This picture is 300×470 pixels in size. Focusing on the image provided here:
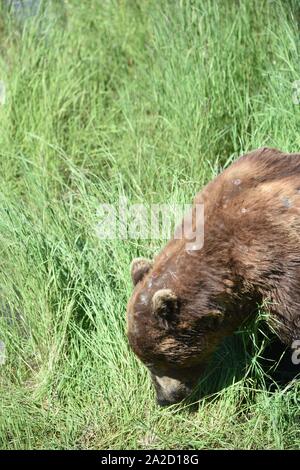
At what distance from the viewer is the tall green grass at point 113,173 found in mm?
6309

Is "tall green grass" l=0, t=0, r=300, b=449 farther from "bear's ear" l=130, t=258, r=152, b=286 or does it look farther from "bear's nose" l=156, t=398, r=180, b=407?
"bear's ear" l=130, t=258, r=152, b=286

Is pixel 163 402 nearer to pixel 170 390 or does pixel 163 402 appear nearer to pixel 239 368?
pixel 170 390

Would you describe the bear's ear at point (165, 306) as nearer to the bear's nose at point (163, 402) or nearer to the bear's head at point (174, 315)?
the bear's head at point (174, 315)

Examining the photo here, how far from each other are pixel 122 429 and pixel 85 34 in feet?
14.8

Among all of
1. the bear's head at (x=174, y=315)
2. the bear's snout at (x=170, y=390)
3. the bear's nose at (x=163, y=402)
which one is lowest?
the bear's nose at (x=163, y=402)

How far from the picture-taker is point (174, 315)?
595cm

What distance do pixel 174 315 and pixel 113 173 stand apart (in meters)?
2.41

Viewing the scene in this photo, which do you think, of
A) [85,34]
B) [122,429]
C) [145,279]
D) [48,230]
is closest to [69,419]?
[122,429]

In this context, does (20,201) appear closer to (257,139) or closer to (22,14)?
(257,139)

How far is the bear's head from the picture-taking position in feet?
19.5

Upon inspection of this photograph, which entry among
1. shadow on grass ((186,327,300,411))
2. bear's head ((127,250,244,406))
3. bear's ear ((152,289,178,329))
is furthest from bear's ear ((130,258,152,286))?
shadow on grass ((186,327,300,411))

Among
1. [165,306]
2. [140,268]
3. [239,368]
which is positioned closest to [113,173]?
[140,268]

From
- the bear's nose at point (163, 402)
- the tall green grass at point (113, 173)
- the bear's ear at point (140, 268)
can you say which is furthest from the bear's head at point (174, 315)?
the tall green grass at point (113, 173)

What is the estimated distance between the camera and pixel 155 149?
27.3 ft
